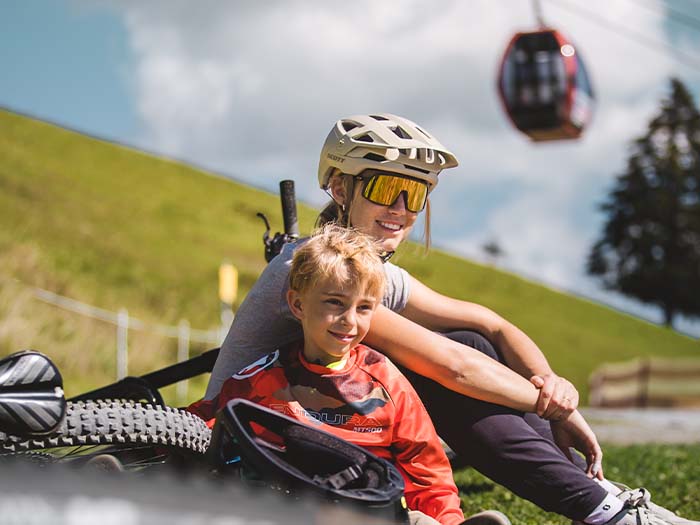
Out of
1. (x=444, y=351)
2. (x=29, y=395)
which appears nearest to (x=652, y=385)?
(x=444, y=351)

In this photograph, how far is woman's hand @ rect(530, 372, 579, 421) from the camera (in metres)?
2.46

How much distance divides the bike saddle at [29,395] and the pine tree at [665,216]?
51.5 meters

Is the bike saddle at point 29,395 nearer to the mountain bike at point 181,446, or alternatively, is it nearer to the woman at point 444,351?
the mountain bike at point 181,446

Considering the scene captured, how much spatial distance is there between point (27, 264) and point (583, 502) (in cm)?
1539

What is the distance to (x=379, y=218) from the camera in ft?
9.00

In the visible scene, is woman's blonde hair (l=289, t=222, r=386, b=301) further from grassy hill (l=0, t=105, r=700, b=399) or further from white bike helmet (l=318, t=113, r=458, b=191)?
grassy hill (l=0, t=105, r=700, b=399)

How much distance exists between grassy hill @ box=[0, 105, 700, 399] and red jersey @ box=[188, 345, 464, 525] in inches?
330

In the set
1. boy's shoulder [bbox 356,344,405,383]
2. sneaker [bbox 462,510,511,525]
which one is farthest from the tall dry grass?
sneaker [bbox 462,510,511,525]

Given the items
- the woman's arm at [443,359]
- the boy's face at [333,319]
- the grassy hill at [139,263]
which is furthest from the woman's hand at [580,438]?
the grassy hill at [139,263]

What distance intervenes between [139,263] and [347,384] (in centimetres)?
2324

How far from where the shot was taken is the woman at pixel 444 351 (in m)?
2.41

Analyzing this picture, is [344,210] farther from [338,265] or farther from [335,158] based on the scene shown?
[338,265]

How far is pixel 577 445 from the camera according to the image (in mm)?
2611

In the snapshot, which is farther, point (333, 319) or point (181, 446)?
point (333, 319)
